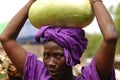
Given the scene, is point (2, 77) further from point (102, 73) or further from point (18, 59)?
point (102, 73)

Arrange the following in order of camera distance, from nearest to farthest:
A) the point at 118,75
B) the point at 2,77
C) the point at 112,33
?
the point at 112,33 < the point at 2,77 < the point at 118,75

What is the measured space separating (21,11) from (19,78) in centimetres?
85

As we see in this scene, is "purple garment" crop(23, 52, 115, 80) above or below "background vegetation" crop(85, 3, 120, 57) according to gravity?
above

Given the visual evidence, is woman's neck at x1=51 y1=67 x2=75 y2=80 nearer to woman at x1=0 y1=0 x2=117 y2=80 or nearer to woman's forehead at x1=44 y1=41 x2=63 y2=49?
woman at x1=0 y1=0 x2=117 y2=80

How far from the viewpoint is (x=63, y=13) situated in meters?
3.70

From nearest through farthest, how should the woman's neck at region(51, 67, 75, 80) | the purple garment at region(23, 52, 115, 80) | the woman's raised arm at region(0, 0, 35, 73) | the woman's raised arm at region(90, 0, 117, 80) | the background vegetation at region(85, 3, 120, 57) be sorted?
the woman's raised arm at region(90, 0, 117, 80) → the woman's neck at region(51, 67, 75, 80) → the purple garment at region(23, 52, 115, 80) → the woman's raised arm at region(0, 0, 35, 73) → the background vegetation at region(85, 3, 120, 57)

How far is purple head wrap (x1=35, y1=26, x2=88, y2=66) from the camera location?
147 inches

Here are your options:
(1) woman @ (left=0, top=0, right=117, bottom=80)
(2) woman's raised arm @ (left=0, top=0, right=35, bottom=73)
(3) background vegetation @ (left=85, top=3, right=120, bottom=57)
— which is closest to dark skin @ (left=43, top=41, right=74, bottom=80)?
(1) woman @ (left=0, top=0, right=117, bottom=80)

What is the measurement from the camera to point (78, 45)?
149 inches

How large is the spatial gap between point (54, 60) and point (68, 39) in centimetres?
19

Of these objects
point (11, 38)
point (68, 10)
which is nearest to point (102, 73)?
point (68, 10)

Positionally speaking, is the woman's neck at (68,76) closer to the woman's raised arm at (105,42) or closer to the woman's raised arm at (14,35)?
the woman's raised arm at (105,42)

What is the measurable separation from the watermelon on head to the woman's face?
0.57 ft

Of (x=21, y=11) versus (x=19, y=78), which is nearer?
(x=21, y=11)
